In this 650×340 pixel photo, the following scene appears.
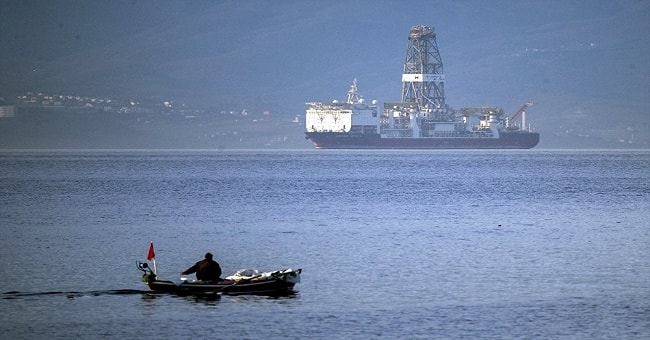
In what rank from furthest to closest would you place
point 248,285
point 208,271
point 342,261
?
point 342,261 → point 208,271 → point 248,285

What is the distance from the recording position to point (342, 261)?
167ft

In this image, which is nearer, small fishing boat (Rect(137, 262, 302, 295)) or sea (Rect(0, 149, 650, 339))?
sea (Rect(0, 149, 650, 339))

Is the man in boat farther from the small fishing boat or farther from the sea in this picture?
the sea

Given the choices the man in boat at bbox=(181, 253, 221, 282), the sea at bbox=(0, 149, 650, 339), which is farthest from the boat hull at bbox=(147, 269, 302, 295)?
the sea at bbox=(0, 149, 650, 339)

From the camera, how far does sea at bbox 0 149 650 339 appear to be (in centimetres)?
3747

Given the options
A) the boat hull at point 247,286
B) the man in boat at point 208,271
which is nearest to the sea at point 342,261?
the boat hull at point 247,286

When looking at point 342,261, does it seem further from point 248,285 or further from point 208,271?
A: point 208,271

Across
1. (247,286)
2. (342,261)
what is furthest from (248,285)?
(342,261)

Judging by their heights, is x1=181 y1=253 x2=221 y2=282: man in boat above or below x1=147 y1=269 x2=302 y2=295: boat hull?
above

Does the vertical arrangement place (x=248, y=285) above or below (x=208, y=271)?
below

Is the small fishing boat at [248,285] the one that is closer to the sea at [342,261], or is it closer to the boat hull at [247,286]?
the boat hull at [247,286]

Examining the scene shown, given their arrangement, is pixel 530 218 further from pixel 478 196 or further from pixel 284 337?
pixel 284 337

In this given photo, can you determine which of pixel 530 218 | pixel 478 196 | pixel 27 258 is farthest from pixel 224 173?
pixel 27 258

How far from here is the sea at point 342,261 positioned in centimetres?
3747
